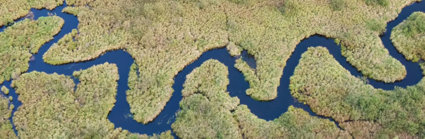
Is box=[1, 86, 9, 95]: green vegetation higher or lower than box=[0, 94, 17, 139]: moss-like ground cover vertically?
higher

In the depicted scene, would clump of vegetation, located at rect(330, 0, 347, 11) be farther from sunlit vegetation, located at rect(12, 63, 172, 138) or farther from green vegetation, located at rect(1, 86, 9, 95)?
green vegetation, located at rect(1, 86, 9, 95)

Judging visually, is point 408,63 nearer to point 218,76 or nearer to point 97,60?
point 218,76

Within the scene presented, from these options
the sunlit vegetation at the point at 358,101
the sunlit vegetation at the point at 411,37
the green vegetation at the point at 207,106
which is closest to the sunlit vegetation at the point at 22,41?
the green vegetation at the point at 207,106

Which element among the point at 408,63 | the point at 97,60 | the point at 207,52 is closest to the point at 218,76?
the point at 207,52

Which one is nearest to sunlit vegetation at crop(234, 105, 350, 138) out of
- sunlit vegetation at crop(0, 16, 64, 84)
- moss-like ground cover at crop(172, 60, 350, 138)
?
moss-like ground cover at crop(172, 60, 350, 138)

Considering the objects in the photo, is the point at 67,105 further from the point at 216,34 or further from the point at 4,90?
the point at 216,34

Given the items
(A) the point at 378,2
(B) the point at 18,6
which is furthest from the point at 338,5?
(B) the point at 18,6
